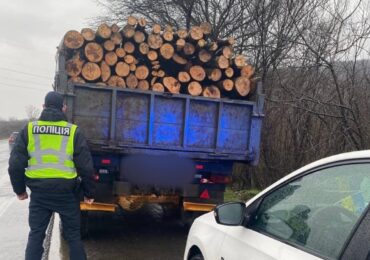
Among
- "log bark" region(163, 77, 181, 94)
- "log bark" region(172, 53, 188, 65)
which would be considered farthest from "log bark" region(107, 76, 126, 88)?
"log bark" region(172, 53, 188, 65)

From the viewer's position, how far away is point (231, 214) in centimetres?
312

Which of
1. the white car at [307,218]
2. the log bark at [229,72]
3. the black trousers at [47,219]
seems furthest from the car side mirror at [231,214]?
the log bark at [229,72]

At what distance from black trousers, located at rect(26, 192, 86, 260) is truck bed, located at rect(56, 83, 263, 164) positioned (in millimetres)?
1570

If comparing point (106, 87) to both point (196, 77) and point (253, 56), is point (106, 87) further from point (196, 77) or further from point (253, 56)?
point (253, 56)

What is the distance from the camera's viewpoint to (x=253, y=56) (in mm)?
12836

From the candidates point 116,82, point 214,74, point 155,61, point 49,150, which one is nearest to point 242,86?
point 214,74

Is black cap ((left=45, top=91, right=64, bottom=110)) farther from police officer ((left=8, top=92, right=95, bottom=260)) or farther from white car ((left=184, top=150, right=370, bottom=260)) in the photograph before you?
white car ((left=184, top=150, right=370, bottom=260))

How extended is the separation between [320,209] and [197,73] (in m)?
5.07

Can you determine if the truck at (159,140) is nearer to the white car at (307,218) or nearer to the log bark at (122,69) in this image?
the log bark at (122,69)

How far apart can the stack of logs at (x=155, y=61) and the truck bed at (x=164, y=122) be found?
1.41 feet

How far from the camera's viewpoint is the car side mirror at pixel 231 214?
307 cm

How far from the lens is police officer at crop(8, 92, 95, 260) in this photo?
15.8 ft

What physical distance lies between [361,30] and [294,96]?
162 cm

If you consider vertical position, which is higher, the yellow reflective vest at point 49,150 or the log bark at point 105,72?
the log bark at point 105,72
